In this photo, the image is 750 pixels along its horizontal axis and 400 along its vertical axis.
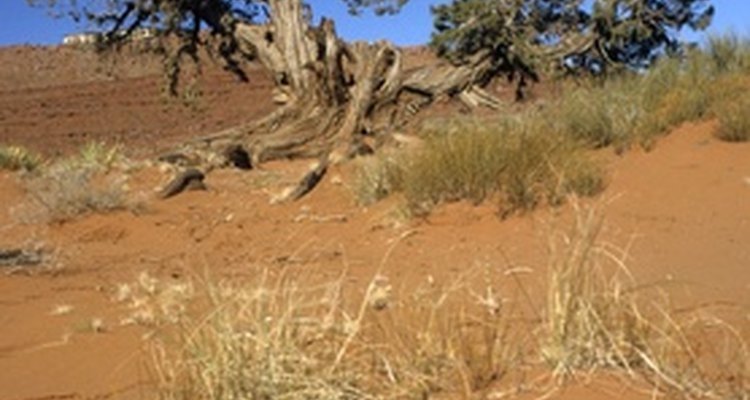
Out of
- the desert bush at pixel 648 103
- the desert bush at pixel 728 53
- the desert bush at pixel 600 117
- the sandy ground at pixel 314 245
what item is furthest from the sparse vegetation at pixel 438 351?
the desert bush at pixel 728 53

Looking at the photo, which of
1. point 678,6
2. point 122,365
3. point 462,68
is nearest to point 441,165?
point 122,365

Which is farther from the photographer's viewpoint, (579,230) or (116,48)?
(116,48)

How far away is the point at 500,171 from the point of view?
10023 millimetres

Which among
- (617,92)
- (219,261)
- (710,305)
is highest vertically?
(617,92)

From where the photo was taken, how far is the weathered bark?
57.1ft

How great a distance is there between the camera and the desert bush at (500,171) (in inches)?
387

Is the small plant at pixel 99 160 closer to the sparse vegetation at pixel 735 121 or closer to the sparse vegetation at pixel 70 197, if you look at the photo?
the sparse vegetation at pixel 70 197

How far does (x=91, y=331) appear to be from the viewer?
250 inches

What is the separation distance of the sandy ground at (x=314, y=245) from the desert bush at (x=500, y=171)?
20 centimetres

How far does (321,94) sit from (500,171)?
7939mm

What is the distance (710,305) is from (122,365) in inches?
119

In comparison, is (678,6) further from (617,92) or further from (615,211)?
(615,211)

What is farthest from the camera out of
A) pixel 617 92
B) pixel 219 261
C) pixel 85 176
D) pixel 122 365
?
pixel 617 92

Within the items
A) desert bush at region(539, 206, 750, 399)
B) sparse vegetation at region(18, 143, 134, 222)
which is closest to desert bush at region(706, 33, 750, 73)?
sparse vegetation at region(18, 143, 134, 222)
